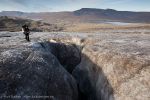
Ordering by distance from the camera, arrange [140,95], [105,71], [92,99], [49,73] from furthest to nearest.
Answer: [92,99] → [105,71] → [49,73] → [140,95]

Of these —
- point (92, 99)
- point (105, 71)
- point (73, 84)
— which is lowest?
point (92, 99)

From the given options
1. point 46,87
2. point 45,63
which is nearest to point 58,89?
point 46,87

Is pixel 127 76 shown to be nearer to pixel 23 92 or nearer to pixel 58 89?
pixel 58 89

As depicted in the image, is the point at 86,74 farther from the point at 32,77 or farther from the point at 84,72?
the point at 32,77

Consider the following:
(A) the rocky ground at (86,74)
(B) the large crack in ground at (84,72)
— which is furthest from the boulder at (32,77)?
(B) the large crack in ground at (84,72)

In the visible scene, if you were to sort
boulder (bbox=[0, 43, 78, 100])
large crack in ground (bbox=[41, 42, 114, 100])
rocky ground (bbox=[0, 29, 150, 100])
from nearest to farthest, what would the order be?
boulder (bbox=[0, 43, 78, 100]) → rocky ground (bbox=[0, 29, 150, 100]) → large crack in ground (bbox=[41, 42, 114, 100])

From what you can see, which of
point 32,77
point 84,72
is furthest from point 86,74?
point 32,77

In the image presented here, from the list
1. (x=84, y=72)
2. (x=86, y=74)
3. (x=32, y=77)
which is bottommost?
(x=86, y=74)

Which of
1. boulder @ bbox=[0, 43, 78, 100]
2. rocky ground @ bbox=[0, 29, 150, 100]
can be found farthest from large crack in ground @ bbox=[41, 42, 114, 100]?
boulder @ bbox=[0, 43, 78, 100]

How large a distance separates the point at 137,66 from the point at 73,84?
803 centimetres

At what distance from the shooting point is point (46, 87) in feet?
74.7

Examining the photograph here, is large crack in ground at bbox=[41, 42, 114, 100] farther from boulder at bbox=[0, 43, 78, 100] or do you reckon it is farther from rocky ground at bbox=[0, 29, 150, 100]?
boulder at bbox=[0, 43, 78, 100]

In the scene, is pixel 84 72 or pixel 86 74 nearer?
pixel 86 74

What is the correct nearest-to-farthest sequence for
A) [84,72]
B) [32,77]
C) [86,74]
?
[32,77] < [86,74] < [84,72]
